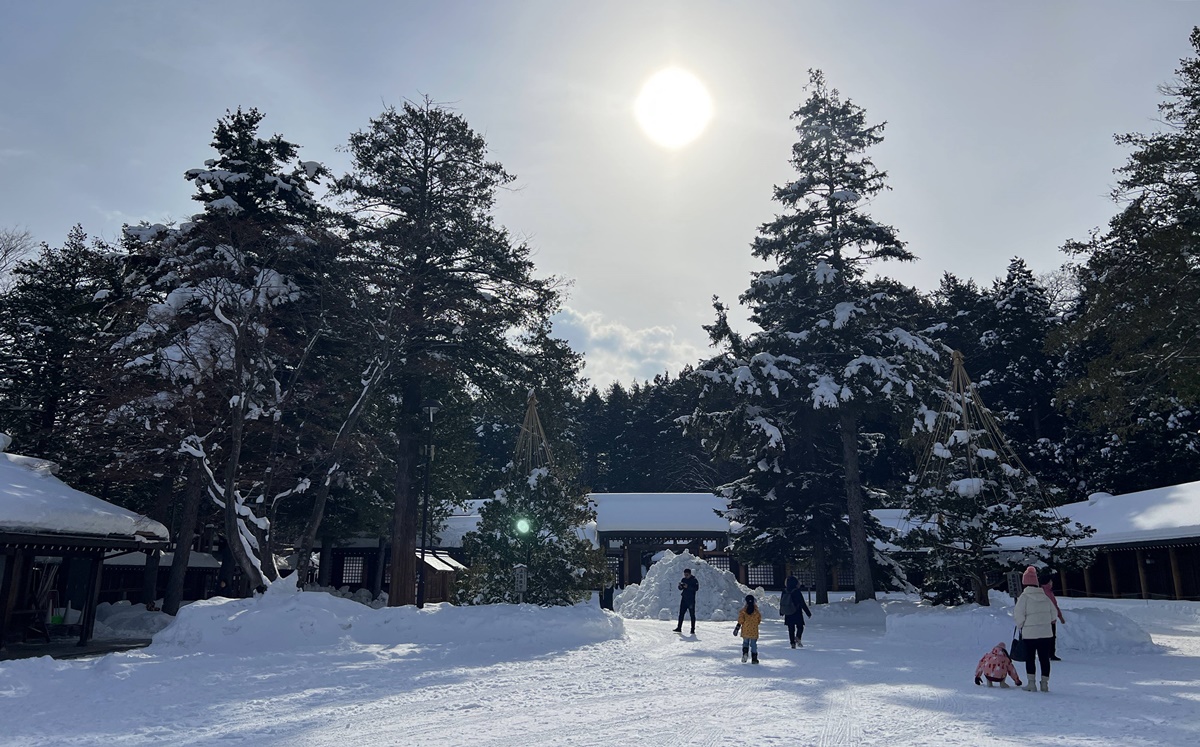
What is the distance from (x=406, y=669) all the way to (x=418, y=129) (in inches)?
745

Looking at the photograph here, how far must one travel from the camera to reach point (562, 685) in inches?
448

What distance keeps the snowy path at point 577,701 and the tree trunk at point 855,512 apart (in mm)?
11571

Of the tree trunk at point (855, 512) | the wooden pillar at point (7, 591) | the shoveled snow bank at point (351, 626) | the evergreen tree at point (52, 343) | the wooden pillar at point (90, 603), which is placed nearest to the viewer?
the shoveled snow bank at point (351, 626)

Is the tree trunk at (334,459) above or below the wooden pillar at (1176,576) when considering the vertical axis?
above

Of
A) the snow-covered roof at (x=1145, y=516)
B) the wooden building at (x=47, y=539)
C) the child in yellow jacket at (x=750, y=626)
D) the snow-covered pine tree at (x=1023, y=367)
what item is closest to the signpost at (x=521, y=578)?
the child in yellow jacket at (x=750, y=626)

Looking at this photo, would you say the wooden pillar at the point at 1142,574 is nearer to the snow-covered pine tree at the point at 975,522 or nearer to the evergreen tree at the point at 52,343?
the snow-covered pine tree at the point at 975,522

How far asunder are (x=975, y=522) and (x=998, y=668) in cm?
958

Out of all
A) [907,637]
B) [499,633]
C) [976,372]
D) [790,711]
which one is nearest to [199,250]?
[499,633]

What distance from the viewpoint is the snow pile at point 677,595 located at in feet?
95.6

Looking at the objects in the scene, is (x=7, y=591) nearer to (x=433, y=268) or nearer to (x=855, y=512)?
(x=433, y=268)

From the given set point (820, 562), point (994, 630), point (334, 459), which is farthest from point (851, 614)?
point (334, 459)

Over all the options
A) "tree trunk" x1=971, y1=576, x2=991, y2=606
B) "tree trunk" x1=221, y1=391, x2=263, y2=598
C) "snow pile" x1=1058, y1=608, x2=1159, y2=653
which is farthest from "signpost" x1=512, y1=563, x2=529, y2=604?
"snow pile" x1=1058, y1=608, x2=1159, y2=653

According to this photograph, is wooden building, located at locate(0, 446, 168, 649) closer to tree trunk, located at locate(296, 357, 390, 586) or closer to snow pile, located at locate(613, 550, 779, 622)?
tree trunk, located at locate(296, 357, 390, 586)

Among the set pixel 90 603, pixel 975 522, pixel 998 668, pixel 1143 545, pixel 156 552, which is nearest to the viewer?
pixel 998 668
